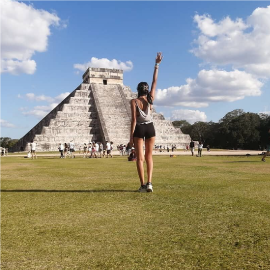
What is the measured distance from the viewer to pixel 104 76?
57000 millimetres

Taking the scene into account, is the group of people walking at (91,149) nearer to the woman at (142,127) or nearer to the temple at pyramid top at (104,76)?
the woman at (142,127)

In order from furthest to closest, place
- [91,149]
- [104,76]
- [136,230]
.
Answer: [104,76]
[91,149]
[136,230]

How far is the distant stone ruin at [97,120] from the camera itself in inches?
1736

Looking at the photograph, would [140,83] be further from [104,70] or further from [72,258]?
[104,70]

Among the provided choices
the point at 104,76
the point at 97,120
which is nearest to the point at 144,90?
the point at 97,120

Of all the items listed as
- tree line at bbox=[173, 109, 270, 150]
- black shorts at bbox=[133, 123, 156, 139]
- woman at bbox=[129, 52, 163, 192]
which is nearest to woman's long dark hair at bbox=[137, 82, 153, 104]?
woman at bbox=[129, 52, 163, 192]

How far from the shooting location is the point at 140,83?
19.9 ft

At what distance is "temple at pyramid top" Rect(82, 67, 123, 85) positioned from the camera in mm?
56312

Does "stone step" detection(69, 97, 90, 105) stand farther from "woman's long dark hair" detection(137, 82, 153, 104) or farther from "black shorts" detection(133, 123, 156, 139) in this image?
"black shorts" detection(133, 123, 156, 139)

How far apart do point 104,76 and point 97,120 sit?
38.8 feet

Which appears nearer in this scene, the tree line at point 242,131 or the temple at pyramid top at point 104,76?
the temple at pyramid top at point 104,76

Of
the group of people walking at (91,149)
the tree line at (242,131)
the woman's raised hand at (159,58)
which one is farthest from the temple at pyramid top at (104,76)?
the woman's raised hand at (159,58)

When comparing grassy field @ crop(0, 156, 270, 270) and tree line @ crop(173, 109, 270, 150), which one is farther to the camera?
tree line @ crop(173, 109, 270, 150)

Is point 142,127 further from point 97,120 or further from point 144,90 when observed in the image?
point 97,120
